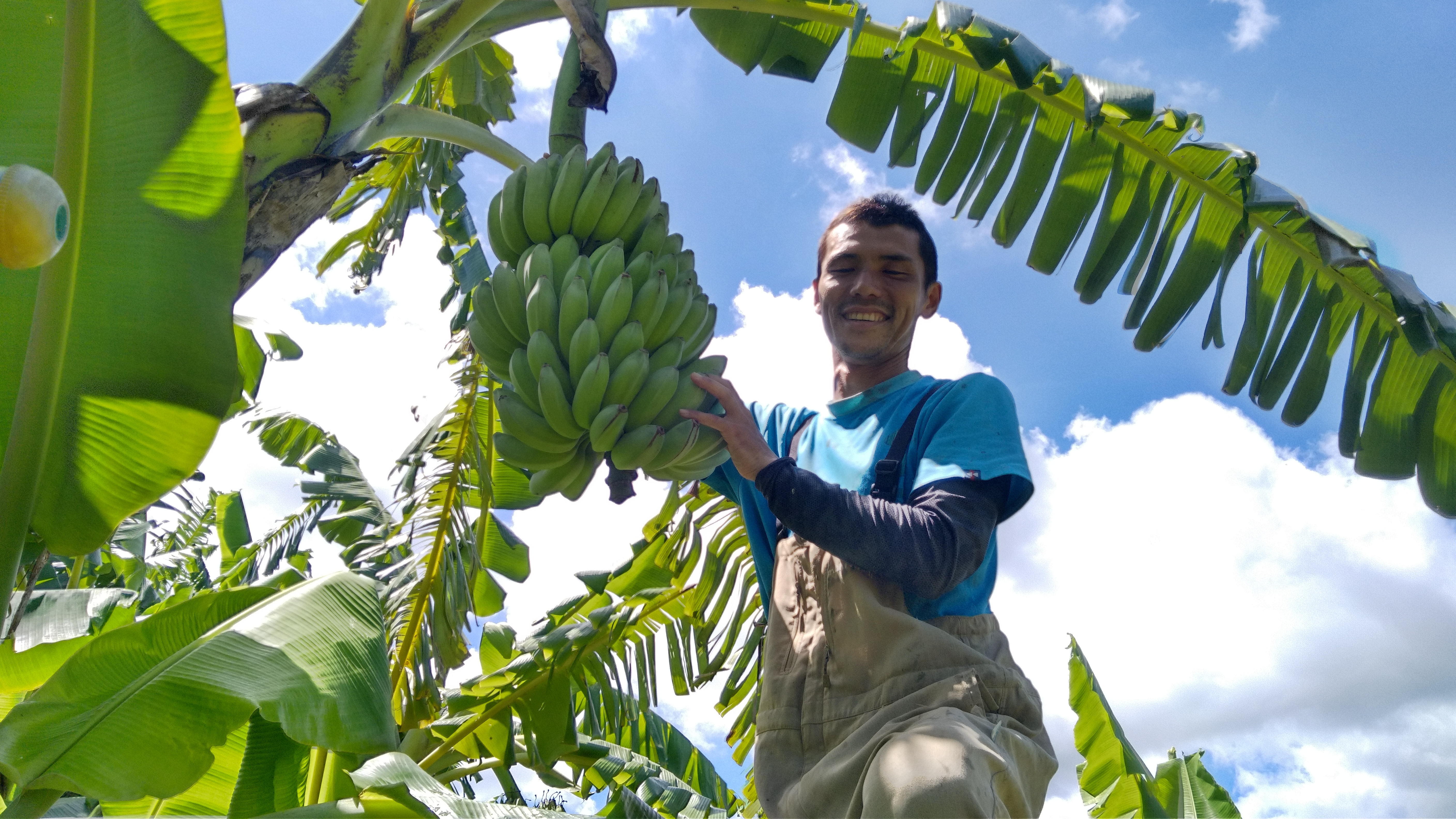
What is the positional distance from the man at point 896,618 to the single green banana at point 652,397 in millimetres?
46

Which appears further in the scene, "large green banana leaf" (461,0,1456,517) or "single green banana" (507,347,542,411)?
"large green banana leaf" (461,0,1456,517)

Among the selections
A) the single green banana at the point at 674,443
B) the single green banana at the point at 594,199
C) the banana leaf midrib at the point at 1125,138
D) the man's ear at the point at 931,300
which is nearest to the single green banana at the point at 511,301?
the single green banana at the point at 594,199

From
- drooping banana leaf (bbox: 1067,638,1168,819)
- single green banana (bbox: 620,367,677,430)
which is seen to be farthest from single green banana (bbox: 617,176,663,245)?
drooping banana leaf (bbox: 1067,638,1168,819)

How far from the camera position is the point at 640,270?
1193 millimetres

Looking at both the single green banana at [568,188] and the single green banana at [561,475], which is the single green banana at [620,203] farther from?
the single green banana at [561,475]

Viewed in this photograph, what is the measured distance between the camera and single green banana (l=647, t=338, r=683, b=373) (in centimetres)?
121

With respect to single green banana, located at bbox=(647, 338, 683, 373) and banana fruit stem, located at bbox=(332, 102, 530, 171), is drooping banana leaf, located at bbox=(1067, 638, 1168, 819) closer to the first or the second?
single green banana, located at bbox=(647, 338, 683, 373)

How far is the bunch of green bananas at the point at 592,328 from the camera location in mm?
1130

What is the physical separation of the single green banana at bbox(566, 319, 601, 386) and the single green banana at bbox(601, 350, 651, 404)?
1.3 inches

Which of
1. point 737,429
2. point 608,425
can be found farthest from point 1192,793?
point 608,425

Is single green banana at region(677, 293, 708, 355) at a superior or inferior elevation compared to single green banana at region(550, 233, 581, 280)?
superior

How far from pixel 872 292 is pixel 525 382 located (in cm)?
66

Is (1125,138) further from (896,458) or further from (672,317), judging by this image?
(672,317)

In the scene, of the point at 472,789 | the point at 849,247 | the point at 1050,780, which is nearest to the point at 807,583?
the point at 1050,780
